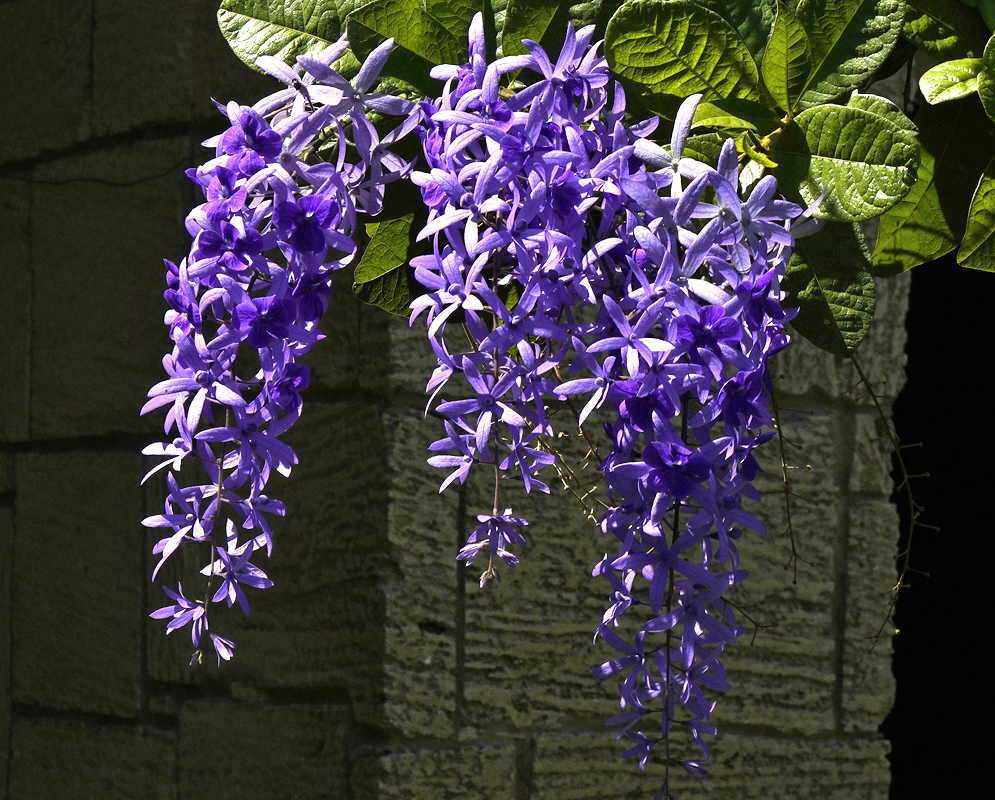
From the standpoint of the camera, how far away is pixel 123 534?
1.96 m

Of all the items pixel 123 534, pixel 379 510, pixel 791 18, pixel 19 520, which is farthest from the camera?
pixel 19 520

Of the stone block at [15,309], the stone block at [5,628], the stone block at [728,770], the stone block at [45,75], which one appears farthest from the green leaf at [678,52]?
the stone block at [5,628]

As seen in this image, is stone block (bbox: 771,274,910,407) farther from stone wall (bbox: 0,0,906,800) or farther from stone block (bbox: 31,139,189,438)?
stone block (bbox: 31,139,189,438)

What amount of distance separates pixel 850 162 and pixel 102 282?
183 cm

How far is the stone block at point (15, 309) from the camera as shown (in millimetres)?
2195

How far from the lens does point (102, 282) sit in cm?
203

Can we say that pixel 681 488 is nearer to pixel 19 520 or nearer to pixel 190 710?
pixel 190 710

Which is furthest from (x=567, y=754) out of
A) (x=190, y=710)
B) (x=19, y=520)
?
(x=19, y=520)

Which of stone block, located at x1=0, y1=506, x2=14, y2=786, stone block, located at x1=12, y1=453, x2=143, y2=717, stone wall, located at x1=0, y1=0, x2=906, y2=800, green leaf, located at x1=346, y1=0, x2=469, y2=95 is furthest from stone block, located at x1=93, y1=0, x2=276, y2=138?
green leaf, located at x1=346, y1=0, x2=469, y2=95

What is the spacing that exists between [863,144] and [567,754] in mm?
A: 1418

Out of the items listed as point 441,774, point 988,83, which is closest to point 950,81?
point 988,83

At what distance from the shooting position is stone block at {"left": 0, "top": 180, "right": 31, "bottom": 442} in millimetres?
2195

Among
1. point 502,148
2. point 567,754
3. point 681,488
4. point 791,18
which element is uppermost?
point 791,18

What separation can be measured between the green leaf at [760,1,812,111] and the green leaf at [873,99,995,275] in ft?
0.43
